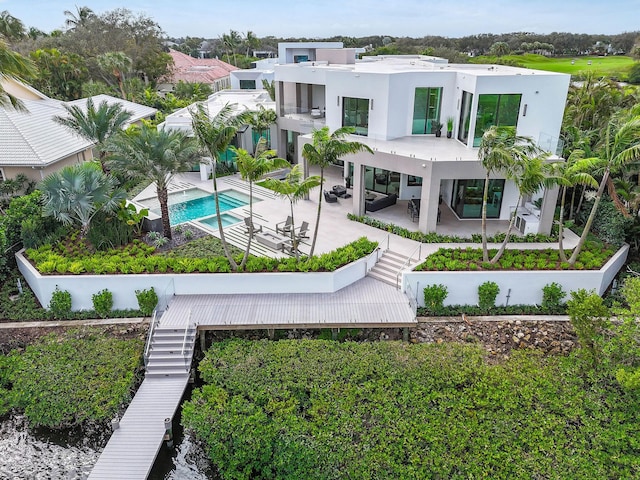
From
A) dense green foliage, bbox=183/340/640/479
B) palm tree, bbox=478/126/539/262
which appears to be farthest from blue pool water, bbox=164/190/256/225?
palm tree, bbox=478/126/539/262

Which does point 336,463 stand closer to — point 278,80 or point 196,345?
point 196,345

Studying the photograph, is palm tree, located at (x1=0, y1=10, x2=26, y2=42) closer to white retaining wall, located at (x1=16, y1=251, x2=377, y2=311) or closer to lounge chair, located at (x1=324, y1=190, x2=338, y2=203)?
white retaining wall, located at (x1=16, y1=251, x2=377, y2=311)

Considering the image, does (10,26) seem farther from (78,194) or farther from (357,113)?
(357,113)

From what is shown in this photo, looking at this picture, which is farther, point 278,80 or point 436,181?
point 278,80

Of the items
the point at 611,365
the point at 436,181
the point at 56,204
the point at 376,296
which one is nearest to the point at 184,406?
the point at 376,296

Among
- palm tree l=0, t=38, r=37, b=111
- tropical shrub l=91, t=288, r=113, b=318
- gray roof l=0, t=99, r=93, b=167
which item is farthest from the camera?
gray roof l=0, t=99, r=93, b=167
